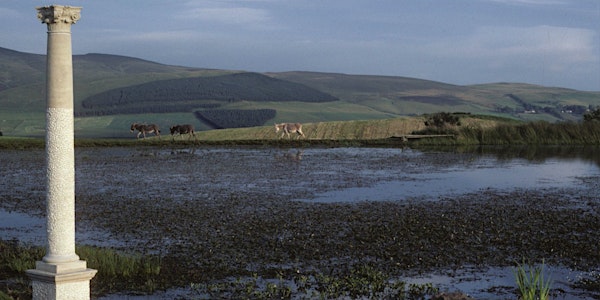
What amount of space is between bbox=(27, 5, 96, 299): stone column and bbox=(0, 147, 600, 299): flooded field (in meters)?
2.74

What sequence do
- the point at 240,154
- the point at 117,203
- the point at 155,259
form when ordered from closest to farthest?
1. the point at 155,259
2. the point at 117,203
3. the point at 240,154

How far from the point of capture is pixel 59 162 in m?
10.7

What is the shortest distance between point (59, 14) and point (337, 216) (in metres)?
11.1

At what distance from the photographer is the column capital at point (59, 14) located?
10500 millimetres

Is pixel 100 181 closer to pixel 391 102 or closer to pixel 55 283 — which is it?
pixel 55 283

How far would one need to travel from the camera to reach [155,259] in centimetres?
1428

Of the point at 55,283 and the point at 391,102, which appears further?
the point at 391,102

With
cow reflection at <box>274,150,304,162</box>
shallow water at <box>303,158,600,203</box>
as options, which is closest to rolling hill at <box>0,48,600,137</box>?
cow reflection at <box>274,150,304,162</box>

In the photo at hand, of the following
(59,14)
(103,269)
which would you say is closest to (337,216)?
(103,269)

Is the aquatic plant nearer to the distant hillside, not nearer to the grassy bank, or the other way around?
the grassy bank

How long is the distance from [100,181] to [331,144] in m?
25.9

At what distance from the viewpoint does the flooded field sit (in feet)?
46.6

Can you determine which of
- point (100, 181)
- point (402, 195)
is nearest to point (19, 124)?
point (100, 181)

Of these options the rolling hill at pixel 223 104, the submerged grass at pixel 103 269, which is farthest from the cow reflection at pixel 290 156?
the rolling hill at pixel 223 104
